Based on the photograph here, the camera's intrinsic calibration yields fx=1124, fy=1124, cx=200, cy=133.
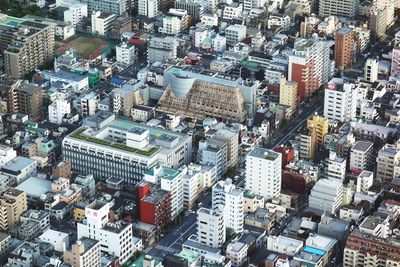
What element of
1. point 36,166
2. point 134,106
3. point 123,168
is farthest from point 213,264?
point 134,106

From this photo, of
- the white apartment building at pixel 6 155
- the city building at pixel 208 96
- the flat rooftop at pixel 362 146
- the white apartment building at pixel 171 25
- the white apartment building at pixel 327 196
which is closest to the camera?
the white apartment building at pixel 327 196

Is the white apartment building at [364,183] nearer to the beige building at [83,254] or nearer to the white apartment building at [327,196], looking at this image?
the white apartment building at [327,196]

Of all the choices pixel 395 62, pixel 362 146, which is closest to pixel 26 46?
pixel 362 146

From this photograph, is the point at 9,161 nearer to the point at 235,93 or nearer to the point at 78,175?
the point at 78,175

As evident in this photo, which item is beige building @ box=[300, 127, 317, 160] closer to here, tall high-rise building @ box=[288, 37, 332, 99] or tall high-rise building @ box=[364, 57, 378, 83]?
tall high-rise building @ box=[288, 37, 332, 99]

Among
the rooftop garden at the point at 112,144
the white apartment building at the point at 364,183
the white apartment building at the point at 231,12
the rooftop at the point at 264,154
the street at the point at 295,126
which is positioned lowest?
the street at the point at 295,126

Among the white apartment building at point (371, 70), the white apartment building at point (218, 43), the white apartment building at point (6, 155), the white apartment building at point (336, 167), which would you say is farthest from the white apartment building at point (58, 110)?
the white apartment building at point (371, 70)

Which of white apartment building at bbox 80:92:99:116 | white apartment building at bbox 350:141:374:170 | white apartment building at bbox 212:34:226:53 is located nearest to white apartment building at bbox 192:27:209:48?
white apartment building at bbox 212:34:226:53
